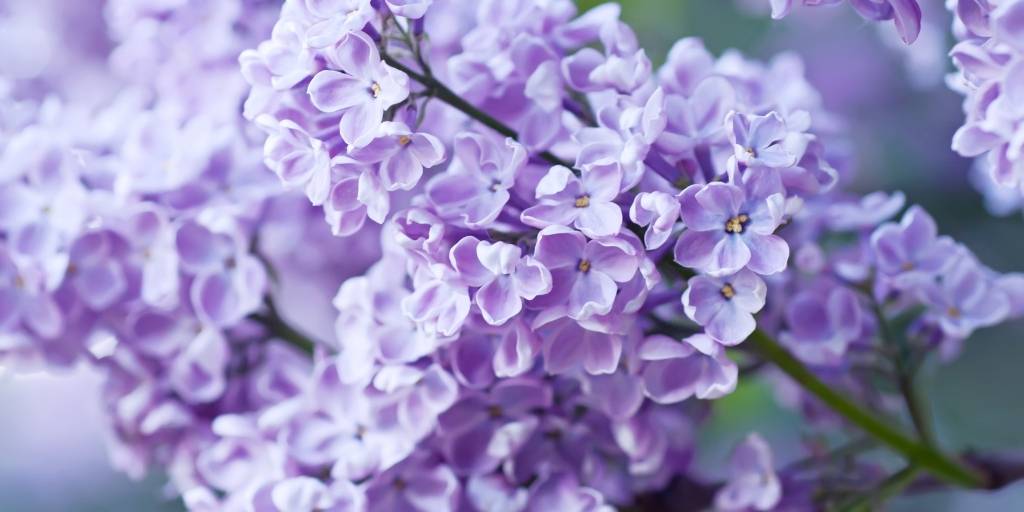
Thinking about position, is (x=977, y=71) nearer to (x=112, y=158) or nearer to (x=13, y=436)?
(x=112, y=158)

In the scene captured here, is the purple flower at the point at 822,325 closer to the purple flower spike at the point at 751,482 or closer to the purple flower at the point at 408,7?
the purple flower spike at the point at 751,482

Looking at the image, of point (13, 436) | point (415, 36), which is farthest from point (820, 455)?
point (13, 436)

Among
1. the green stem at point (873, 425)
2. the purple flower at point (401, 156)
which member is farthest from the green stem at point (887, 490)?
the purple flower at point (401, 156)

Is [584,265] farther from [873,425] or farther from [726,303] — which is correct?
[873,425]

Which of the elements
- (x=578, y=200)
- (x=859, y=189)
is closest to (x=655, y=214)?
(x=578, y=200)

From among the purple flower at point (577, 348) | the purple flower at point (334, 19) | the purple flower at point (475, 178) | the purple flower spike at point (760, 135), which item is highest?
the purple flower at point (334, 19)

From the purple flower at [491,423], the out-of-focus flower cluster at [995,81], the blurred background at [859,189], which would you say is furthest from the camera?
the blurred background at [859,189]
